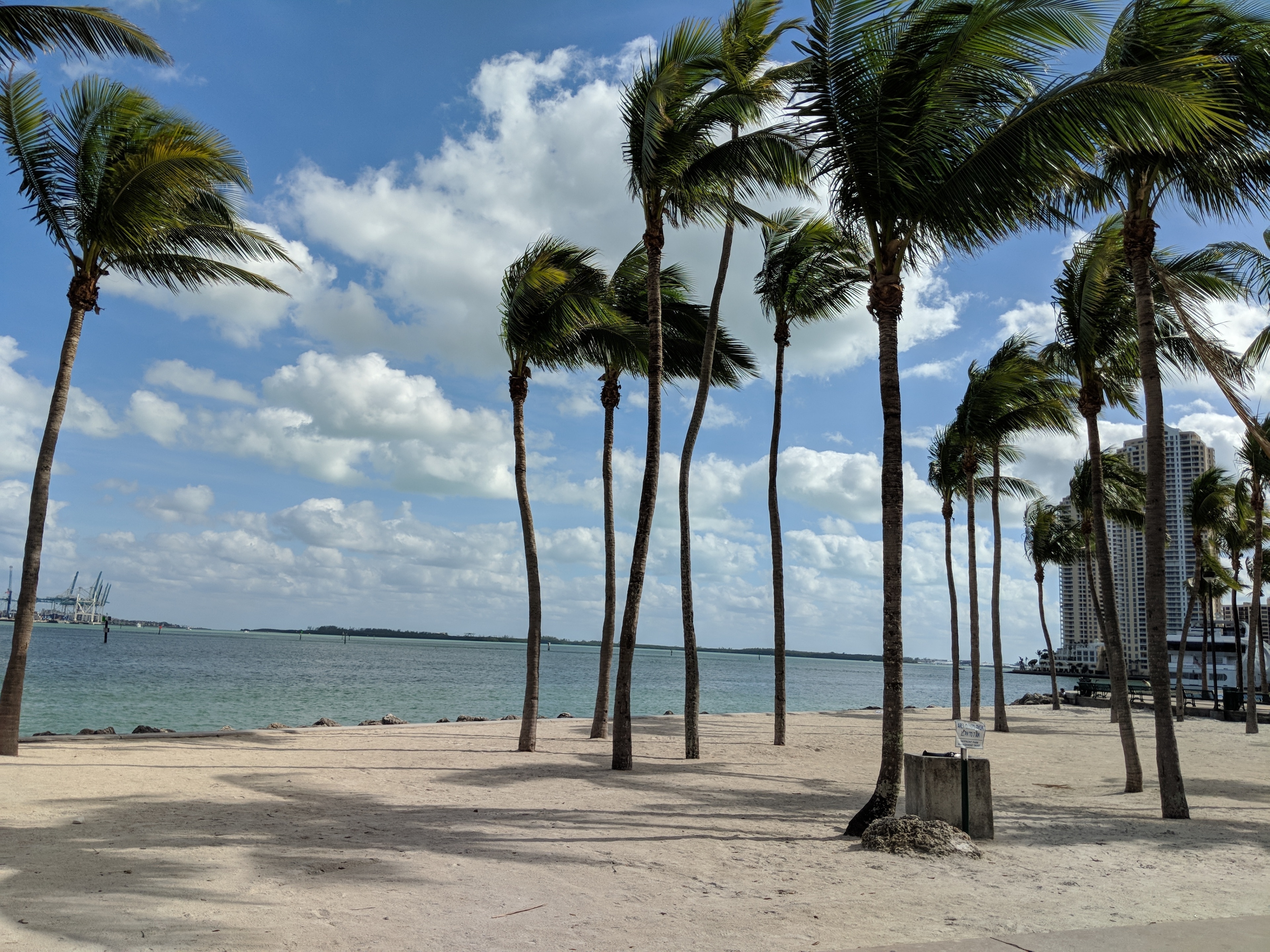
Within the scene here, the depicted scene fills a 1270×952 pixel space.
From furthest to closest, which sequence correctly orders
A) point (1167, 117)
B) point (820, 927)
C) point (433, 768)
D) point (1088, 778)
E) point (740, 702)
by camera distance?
point (740, 702) → point (1088, 778) → point (433, 768) → point (1167, 117) → point (820, 927)

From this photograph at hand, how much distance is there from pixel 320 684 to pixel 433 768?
41.2 metres

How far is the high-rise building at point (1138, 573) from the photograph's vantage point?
104 ft

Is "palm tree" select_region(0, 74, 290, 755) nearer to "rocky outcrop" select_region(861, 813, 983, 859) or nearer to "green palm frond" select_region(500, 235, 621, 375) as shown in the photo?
"green palm frond" select_region(500, 235, 621, 375)

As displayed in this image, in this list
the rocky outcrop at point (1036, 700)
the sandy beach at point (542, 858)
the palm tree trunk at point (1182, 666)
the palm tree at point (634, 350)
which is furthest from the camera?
the rocky outcrop at point (1036, 700)

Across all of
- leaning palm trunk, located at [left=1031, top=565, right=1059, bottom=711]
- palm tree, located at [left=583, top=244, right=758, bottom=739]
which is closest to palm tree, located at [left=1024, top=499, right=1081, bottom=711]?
leaning palm trunk, located at [left=1031, top=565, right=1059, bottom=711]

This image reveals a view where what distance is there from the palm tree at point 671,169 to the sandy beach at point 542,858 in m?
2.43

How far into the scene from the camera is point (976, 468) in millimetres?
22172

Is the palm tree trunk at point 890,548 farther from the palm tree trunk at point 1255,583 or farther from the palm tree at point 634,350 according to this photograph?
the palm tree trunk at point 1255,583

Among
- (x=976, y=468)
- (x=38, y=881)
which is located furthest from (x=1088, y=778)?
(x=38, y=881)

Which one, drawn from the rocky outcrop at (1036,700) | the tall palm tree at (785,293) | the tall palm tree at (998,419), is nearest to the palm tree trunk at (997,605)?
the tall palm tree at (998,419)

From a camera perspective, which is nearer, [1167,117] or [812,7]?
[1167,117]

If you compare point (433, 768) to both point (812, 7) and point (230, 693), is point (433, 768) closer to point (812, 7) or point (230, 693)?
point (812, 7)

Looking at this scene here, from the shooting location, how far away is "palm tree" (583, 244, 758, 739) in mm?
15703

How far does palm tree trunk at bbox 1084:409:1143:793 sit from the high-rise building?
1.42 feet
